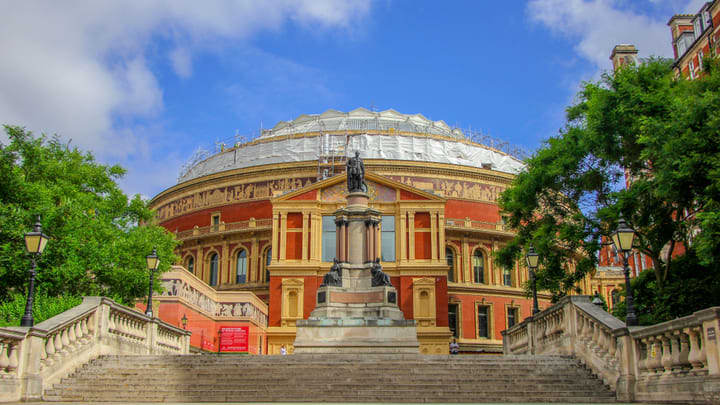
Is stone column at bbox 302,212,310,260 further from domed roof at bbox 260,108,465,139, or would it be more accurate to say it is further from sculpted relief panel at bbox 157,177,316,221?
domed roof at bbox 260,108,465,139

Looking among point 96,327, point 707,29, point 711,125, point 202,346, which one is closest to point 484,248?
point 707,29

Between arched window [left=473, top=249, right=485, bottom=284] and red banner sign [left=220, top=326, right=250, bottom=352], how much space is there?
23435 millimetres

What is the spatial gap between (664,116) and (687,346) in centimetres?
1422

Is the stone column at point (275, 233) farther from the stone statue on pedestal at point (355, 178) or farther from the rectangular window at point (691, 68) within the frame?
the rectangular window at point (691, 68)

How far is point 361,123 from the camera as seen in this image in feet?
223

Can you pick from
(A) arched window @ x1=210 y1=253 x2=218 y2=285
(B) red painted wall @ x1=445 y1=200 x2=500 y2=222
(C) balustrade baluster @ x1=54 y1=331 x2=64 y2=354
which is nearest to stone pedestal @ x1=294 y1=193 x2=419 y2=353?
(C) balustrade baluster @ x1=54 y1=331 x2=64 y2=354

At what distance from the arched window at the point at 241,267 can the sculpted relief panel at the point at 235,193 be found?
478 centimetres

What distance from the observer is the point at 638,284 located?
27.9 meters

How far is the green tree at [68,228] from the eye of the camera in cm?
2605

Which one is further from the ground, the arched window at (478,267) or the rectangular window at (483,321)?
the arched window at (478,267)

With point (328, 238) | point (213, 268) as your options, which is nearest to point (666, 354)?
point (328, 238)

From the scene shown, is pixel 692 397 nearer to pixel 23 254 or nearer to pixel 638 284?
pixel 638 284

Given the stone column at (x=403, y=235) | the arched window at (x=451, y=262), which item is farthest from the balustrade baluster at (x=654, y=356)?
the arched window at (x=451, y=262)

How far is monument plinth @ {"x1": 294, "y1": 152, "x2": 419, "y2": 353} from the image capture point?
83.3 ft
